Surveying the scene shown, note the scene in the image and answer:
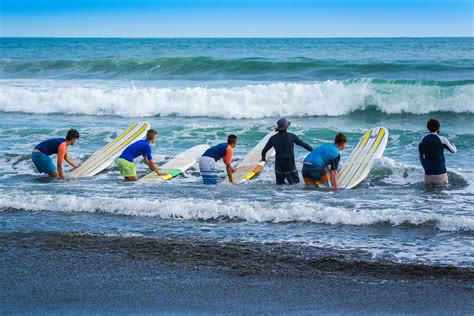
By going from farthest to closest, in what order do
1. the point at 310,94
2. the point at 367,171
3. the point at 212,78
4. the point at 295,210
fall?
the point at 212,78 < the point at 310,94 < the point at 367,171 < the point at 295,210

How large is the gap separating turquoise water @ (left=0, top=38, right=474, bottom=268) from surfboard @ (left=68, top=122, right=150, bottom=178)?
40 cm

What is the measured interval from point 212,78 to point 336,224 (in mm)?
20946

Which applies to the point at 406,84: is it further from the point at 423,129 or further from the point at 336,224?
the point at 336,224

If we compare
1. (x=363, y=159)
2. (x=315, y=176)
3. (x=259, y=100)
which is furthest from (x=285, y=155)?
(x=259, y=100)

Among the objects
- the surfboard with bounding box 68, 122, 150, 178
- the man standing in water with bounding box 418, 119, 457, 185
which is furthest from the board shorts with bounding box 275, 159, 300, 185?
the surfboard with bounding box 68, 122, 150, 178

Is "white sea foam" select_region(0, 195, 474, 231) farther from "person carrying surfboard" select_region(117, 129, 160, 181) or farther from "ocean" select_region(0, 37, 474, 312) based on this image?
"person carrying surfboard" select_region(117, 129, 160, 181)

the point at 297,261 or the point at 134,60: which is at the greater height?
the point at 134,60

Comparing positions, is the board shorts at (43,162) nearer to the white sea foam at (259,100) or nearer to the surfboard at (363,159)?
the surfboard at (363,159)

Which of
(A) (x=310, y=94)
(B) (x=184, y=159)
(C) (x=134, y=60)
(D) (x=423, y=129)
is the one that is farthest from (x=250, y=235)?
(C) (x=134, y=60)

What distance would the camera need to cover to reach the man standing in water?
1022 cm

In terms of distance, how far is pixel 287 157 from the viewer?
1083 cm

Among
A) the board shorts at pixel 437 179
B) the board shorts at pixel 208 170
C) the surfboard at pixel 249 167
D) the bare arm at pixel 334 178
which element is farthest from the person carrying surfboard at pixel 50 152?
the board shorts at pixel 437 179

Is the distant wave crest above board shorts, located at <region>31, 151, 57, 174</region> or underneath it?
above

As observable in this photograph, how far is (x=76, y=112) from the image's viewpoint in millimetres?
21406
